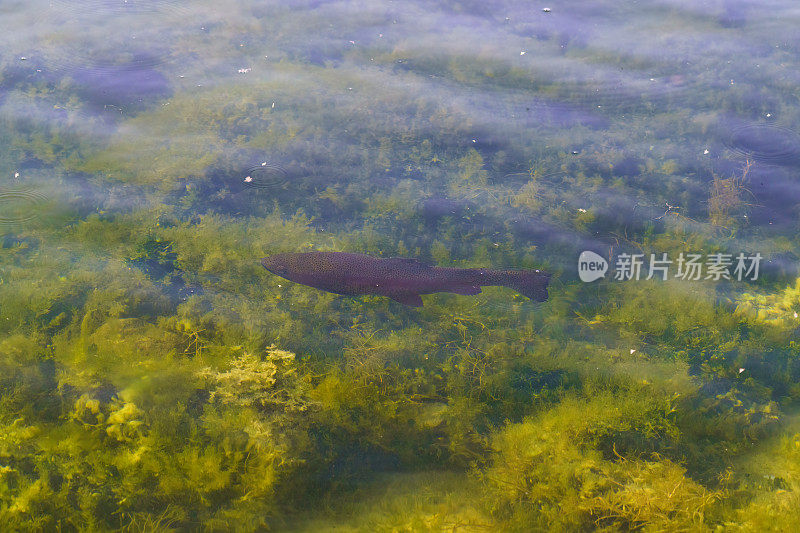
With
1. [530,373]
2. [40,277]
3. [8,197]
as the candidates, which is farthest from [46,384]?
[530,373]

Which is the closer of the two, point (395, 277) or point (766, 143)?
point (395, 277)

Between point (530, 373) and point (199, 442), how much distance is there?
287 cm

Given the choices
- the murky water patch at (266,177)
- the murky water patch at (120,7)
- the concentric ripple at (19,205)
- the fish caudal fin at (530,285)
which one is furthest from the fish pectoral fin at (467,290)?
the murky water patch at (120,7)

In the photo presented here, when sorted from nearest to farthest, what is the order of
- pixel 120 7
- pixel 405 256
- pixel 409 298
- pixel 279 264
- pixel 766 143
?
pixel 409 298
pixel 279 264
pixel 405 256
pixel 766 143
pixel 120 7

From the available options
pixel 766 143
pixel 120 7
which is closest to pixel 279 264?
pixel 766 143

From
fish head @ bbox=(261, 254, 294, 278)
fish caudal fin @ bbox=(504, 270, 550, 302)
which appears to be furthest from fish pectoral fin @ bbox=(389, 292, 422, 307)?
fish head @ bbox=(261, 254, 294, 278)

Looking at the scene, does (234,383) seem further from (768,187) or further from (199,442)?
(768,187)

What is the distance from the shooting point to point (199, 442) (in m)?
4.08

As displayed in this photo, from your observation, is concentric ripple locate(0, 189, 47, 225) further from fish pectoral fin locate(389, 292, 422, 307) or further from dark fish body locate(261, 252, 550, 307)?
fish pectoral fin locate(389, 292, 422, 307)

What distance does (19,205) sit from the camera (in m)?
5.61

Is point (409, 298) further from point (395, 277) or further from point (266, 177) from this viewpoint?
point (266, 177)

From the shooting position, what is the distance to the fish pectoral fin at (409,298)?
508 cm

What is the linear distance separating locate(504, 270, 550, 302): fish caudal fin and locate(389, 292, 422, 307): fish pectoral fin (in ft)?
3.02

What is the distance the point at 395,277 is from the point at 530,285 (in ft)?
4.50
